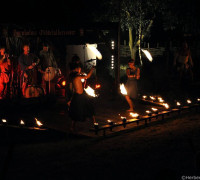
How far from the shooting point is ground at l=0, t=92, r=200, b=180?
Answer: 692 cm

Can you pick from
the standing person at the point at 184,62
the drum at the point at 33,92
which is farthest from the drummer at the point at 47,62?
the standing person at the point at 184,62

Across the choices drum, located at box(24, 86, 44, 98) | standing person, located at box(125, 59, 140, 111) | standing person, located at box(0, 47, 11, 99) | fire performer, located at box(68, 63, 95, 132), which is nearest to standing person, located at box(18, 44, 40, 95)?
drum, located at box(24, 86, 44, 98)

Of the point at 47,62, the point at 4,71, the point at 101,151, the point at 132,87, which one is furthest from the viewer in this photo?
the point at 47,62

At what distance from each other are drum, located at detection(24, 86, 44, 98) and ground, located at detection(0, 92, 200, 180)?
2.24 m

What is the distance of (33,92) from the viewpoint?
47.4ft

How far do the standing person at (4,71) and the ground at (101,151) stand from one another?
294cm

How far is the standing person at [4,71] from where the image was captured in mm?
14117

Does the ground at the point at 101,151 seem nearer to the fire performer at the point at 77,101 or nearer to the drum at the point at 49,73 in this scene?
the fire performer at the point at 77,101

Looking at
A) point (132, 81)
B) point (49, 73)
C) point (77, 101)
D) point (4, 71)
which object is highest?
point (4, 71)

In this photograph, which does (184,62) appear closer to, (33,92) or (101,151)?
(33,92)

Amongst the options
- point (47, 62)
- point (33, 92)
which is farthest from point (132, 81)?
point (47, 62)

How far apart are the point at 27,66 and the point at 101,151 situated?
7141 mm

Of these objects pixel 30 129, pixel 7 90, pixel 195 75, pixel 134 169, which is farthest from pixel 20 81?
pixel 195 75

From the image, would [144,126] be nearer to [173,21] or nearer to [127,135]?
→ [127,135]
